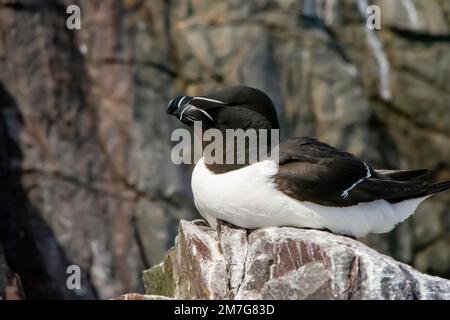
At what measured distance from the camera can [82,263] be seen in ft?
40.7

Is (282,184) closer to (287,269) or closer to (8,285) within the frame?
(287,269)

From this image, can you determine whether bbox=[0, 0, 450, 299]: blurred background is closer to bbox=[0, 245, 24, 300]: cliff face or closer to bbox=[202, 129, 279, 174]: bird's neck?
bbox=[0, 245, 24, 300]: cliff face

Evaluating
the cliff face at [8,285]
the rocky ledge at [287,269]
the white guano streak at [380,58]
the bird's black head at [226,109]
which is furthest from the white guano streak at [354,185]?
the white guano streak at [380,58]

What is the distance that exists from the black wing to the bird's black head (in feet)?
0.90

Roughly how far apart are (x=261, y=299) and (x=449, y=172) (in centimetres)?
926

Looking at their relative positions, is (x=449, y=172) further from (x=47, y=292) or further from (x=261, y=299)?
(x=261, y=299)

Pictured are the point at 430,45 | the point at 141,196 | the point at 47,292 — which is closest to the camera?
Answer: the point at 47,292

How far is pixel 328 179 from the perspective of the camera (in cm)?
597

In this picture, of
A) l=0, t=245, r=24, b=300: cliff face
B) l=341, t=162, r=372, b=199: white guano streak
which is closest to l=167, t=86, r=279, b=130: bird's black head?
l=341, t=162, r=372, b=199: white guano streak

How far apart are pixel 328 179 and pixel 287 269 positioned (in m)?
0.87

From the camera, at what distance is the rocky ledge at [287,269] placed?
5113 mm

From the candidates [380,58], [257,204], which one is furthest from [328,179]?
[380,58]

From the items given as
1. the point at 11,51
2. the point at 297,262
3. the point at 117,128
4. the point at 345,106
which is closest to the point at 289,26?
the point at 345,106

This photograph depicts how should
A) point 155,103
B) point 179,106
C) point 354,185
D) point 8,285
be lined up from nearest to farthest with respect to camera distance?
point 179,106 < point 354,185 < point 8,285 < point 155,103
